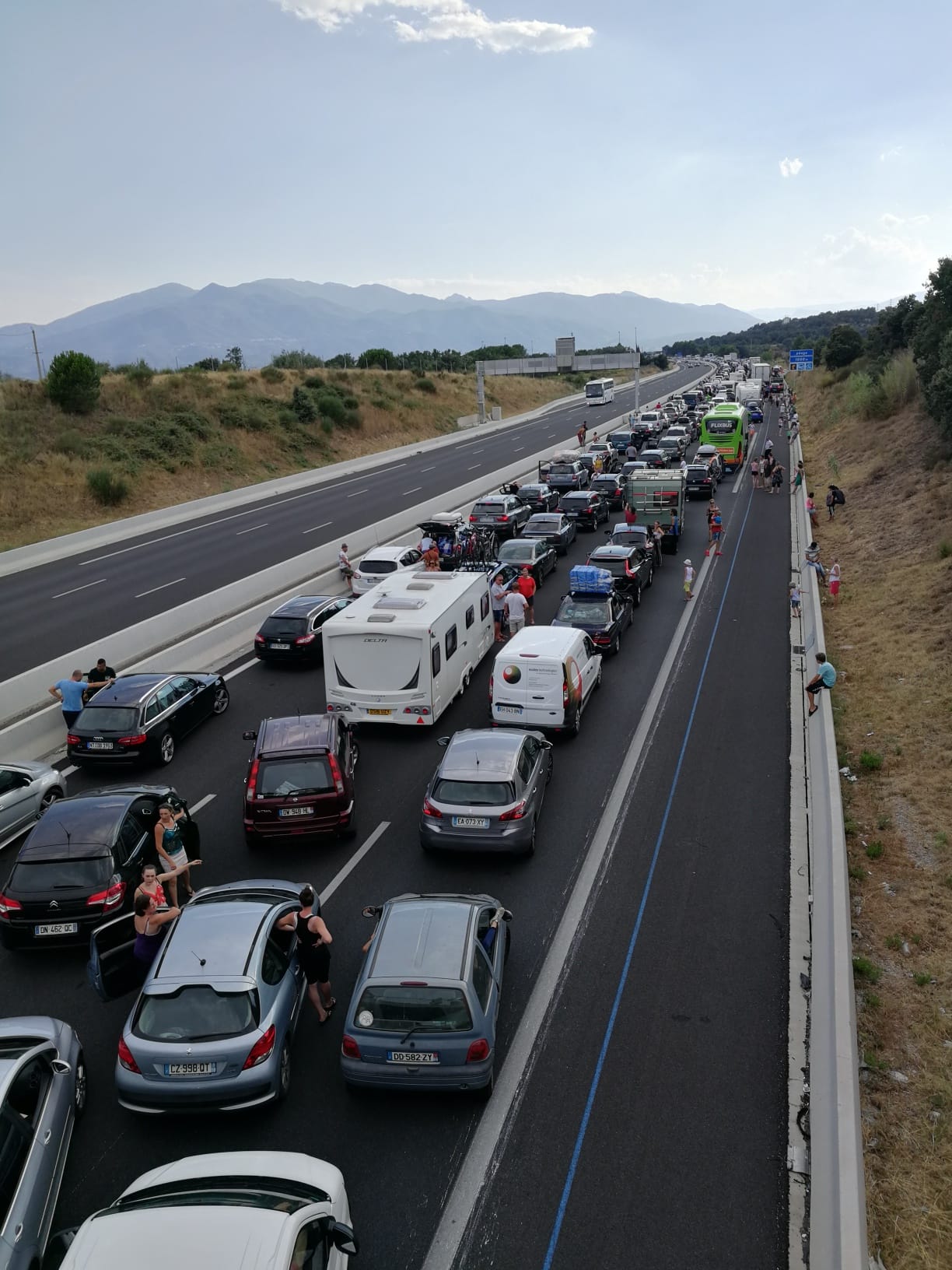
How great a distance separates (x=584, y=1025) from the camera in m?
8.43

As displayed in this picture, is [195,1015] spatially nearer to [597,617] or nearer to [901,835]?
[901,835]

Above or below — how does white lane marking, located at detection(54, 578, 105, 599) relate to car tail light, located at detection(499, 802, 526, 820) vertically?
above

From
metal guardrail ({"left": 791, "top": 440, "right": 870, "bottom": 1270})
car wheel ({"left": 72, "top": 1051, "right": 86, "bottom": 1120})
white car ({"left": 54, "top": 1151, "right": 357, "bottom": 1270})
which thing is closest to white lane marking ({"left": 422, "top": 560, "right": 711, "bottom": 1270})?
white car ({"left": 54, "top": 1151, "right": 357, "bottom": 1270})

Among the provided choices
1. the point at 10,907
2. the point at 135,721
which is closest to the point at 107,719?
the point at 135,721

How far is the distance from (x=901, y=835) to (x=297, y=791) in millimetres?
7892

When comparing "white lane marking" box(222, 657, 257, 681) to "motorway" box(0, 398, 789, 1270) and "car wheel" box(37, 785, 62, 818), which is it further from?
"car wheel" box(37, 785, 62, 818)

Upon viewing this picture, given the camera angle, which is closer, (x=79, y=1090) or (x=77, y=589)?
(x=79, y=1090)

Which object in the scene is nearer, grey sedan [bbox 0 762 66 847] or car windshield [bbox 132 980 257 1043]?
car windshield [bbox 132 980 257 1043]

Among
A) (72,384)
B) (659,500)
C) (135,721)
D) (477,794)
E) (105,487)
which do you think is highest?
(72,384)

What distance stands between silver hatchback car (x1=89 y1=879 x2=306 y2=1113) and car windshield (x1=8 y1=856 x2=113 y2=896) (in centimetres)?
151

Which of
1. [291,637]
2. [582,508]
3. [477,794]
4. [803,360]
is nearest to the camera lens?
[477,794]

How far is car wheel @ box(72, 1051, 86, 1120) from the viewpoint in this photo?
731 centimetres

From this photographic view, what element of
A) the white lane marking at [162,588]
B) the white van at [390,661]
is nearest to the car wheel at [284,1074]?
the white van at [390,661]

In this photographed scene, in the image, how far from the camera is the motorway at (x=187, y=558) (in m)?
22.0
